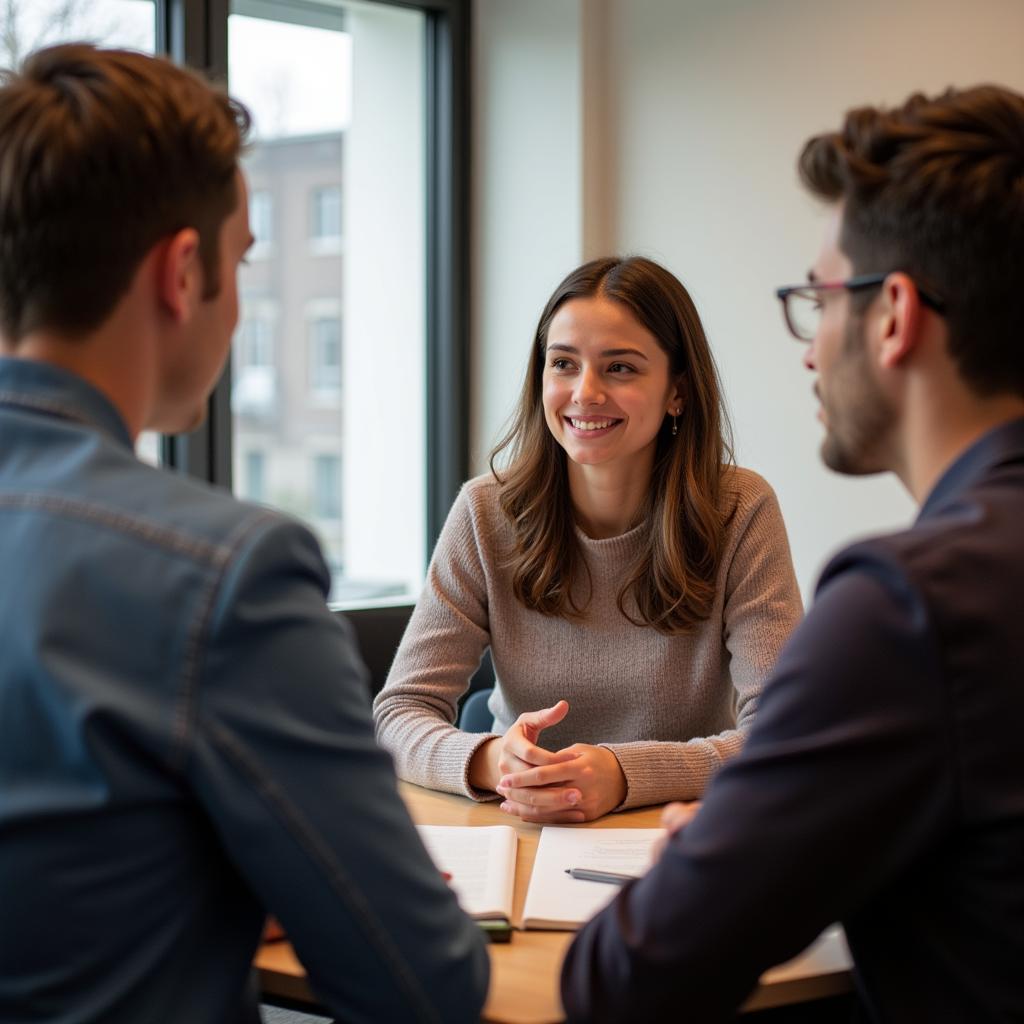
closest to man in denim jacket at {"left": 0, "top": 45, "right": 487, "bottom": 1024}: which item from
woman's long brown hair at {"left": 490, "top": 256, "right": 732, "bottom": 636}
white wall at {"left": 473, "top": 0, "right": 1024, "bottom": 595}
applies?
woman's long brown hair at {"left": 490, "top": 256, "right": 732, "bottom": 636}

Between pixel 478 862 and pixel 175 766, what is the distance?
26.8 inches

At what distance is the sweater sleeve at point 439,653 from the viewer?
78.3 inches

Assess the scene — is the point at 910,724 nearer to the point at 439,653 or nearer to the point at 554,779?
the point at 554,779

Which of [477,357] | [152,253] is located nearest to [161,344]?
[152,253]

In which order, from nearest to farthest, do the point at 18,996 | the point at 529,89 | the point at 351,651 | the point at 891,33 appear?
1. the point at 18,996
2. the point at 351,651
3. the point at 891,33
4. the point at 529,89

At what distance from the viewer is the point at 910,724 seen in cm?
97

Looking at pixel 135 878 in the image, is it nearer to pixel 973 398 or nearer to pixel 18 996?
pixel 18 996

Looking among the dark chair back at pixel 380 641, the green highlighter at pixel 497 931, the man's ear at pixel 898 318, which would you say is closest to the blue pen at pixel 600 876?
the green highlighter at pixel 497 931

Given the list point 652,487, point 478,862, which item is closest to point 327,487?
point 652,487

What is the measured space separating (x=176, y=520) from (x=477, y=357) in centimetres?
306

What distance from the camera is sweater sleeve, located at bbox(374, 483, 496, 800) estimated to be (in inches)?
78.3

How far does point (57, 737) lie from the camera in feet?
2.96

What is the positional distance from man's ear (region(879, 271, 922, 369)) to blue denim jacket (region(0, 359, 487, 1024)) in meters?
0.55

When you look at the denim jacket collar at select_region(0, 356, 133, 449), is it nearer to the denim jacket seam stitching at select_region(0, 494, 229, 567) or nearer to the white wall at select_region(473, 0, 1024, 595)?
the denim jacket seam stitching at select_region(0, 494, 229, 567)
